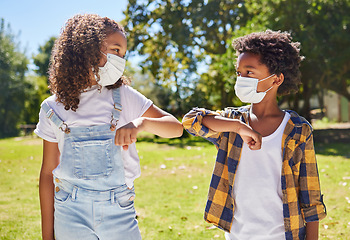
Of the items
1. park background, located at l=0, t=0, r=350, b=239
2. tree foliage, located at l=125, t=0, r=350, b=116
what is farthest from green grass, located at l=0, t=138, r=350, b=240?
tree foliage, located at l=125, t=0, r=350, b=116

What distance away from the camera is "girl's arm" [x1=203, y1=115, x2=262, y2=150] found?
6.72 ft

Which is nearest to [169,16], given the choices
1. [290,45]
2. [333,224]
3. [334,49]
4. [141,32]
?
[141,32]

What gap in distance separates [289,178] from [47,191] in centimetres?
140

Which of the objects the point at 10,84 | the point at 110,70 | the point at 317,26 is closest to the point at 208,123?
the point at 110,70

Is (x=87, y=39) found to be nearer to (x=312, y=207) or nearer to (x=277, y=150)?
(x=277, y=150)

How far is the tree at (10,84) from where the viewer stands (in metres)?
29.8

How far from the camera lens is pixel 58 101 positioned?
6.95 ft

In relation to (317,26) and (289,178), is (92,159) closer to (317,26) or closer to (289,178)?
(289,178)

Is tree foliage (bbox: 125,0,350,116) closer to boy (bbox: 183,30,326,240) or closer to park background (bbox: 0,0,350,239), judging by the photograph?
park background (bbox: 0,0,350,239)

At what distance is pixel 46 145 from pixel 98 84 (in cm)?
45

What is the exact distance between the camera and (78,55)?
2.10 m

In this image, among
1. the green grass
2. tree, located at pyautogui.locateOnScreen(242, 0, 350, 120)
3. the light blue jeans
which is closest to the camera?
the light blue jeans

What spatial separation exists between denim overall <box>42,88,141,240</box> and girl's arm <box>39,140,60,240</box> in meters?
0.10

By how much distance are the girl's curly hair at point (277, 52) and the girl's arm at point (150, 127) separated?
29.2 inches
